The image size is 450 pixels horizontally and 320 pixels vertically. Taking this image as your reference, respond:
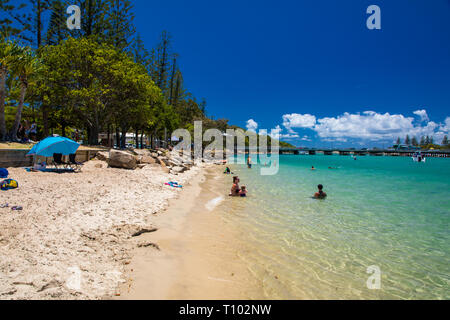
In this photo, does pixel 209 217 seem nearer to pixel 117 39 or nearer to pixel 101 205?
pixel 101 205

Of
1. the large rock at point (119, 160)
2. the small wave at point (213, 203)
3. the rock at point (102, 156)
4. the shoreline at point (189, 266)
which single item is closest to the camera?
the shoreline at point (189, 266)

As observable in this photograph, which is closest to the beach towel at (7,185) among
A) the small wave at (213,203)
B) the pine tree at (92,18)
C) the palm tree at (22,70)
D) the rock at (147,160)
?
the small wave at (213,203)

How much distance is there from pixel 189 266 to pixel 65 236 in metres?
2.62

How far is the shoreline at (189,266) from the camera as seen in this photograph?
3906mm

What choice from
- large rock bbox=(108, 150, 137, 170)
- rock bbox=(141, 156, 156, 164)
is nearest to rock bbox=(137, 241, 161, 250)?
large rock bbox=(108, 150, 137, 170)

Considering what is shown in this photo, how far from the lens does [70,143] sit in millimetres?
11227

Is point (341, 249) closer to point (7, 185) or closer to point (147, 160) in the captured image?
point (7, 185)

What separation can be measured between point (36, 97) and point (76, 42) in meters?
5.87

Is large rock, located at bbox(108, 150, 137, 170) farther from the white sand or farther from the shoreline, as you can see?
the shoreline

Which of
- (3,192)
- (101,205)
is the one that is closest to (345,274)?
(101,205)

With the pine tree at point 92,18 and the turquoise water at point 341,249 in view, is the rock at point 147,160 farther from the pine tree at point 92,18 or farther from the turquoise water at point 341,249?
the pine tree at point 92,18

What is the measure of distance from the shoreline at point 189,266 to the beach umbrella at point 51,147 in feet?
22.2

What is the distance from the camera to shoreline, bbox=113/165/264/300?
12.8 feet

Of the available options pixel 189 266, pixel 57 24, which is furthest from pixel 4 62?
pixel 189 266
